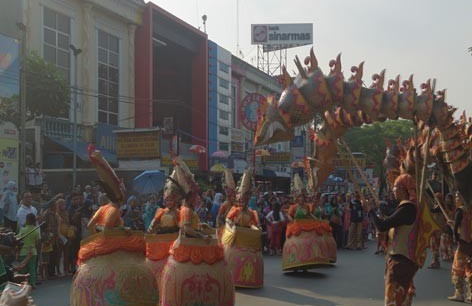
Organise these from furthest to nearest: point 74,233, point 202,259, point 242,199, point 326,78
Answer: point 74,233 < point 242,199 < point 326,78 < point 202,259

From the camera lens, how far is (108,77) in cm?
2836

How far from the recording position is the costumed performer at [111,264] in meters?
6.31

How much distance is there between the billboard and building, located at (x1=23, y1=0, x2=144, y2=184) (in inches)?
945

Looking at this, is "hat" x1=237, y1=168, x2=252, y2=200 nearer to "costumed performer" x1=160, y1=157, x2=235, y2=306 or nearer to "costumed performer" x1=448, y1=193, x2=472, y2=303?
"costumed performer" x1=160, y1=157, x2=235, y2=306

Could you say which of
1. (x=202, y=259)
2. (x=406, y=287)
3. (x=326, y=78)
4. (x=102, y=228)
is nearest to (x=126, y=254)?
(x=102, y=228)

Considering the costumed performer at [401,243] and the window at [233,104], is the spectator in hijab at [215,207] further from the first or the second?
the window at [233,104]

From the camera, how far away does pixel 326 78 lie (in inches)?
352

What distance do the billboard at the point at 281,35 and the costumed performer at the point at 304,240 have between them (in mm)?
42082

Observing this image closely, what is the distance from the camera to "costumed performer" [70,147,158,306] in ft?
20.7

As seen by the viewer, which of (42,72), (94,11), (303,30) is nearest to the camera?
(42,72)

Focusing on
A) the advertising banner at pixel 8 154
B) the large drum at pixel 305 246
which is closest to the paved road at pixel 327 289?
the large drum at pixel 305 246

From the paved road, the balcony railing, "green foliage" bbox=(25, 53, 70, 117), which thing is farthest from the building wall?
the paved road

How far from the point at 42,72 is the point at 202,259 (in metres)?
16.0

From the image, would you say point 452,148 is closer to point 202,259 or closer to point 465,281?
point 465,281
